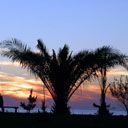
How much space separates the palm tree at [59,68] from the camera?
84.1 feet

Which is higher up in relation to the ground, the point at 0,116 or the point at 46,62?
the point at 46,62

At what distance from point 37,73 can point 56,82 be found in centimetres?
139

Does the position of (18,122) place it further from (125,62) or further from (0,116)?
(125,62)

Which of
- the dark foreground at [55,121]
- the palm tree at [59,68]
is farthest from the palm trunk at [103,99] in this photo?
the dark foreground at [55,121]

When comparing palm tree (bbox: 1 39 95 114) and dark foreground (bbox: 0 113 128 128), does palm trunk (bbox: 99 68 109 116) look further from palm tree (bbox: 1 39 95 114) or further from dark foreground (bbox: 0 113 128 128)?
dark foreground (bbox: 0 113 128 128)

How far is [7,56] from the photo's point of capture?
25.8m

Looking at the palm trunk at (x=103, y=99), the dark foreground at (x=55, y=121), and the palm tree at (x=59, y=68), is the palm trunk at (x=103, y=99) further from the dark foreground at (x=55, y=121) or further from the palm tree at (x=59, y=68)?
the dark foreground at (x=55, y=121)

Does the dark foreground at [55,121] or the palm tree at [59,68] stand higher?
the palm tree at [59,68]

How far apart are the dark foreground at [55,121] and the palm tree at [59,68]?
6.70 meters

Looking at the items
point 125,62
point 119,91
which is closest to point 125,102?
point 119,91

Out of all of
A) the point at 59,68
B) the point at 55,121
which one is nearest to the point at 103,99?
the point at 59,68

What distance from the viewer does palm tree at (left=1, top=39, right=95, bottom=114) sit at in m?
25.6

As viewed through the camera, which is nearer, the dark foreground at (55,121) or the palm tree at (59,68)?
the dark foreground at (55,121)

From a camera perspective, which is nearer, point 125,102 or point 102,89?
point 102,89
